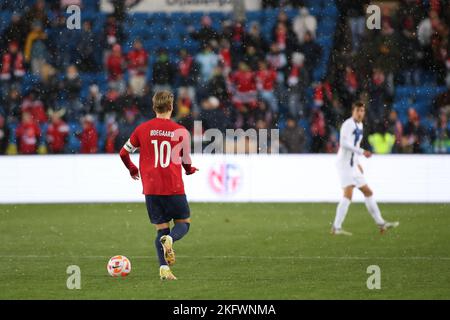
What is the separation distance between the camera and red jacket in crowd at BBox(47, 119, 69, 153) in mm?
19156

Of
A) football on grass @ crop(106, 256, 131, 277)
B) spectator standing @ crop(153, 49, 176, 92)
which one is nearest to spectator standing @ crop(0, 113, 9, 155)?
spectator standing @ crop(153, 49, 176, 92)

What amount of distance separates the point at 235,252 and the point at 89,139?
864 cm

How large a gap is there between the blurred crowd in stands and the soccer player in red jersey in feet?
33.4

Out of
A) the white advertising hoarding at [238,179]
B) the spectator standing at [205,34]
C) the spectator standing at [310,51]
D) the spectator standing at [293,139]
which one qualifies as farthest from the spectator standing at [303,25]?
the white advertising hoarding at [238,179]

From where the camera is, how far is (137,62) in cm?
2145

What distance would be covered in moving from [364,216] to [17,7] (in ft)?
33.8

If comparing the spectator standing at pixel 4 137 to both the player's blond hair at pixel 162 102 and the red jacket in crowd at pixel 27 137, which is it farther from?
the player's blond hair at pixel 162 102

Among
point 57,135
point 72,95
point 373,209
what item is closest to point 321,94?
point 72,95

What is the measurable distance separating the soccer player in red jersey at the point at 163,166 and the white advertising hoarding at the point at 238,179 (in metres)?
9.09

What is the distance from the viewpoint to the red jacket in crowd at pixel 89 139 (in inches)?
762

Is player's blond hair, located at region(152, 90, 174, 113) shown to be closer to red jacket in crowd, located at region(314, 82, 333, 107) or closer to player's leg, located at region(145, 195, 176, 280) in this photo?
player's leg, located at region(145, 195, 176, 280)

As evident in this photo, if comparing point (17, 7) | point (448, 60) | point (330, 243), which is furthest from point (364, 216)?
point (17, 7)
